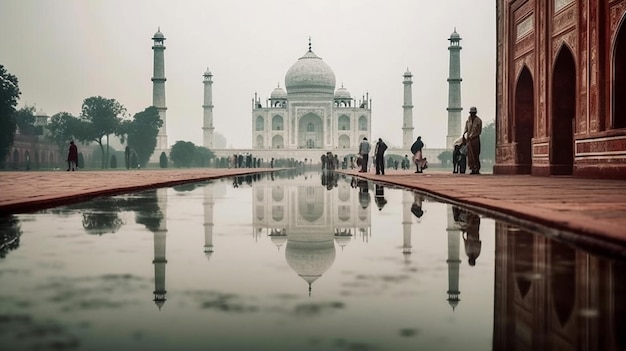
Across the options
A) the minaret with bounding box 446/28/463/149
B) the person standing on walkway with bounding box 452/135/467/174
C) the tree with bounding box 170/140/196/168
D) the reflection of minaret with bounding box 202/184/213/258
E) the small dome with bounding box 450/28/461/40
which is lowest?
the reflection of minaret with bounding box 202/184/213/258

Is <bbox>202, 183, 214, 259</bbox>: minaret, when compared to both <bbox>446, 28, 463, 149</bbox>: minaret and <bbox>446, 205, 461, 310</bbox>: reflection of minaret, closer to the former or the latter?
<bbox>446, 205, 461, 310</bbox>: reflection of minaret

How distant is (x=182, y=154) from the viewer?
5075cm

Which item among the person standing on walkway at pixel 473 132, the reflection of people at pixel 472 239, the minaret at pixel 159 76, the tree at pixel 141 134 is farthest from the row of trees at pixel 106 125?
the reflection of people at pixel 472 239

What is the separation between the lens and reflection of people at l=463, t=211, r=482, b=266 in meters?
3.03

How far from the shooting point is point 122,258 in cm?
297

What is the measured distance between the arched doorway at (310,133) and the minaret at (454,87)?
14.1 meters

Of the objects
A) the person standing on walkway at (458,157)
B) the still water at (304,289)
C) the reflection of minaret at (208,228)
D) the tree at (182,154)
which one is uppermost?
the tree at (182,154)

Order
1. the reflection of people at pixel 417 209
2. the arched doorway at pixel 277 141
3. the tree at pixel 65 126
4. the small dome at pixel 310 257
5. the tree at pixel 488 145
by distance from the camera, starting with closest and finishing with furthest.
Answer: the small dome at pixel 310 257 → the reflection of people at pixel 417 209 → the tree at pixel 65 126 → the tree at pixel 488 145 → the arched doorway at pixel 277 141

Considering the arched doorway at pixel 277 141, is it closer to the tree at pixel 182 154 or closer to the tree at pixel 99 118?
the tree at pixel 182 154

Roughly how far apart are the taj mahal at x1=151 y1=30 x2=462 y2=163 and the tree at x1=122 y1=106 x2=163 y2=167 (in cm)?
994

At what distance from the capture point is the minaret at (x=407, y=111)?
2586 inches

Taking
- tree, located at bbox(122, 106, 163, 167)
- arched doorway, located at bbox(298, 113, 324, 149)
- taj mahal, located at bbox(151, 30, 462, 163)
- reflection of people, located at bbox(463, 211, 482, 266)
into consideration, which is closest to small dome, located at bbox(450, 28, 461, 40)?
taj mahal, located at bbox(151, 30, 462, 163)

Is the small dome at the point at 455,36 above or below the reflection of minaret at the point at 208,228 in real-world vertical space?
above

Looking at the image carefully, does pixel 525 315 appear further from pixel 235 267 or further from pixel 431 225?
pixel 431 225
